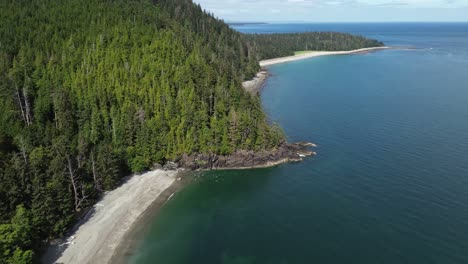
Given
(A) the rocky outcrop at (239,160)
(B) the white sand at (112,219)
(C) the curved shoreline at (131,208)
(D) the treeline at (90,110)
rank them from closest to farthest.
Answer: (B) the white sand at (112,219) < (C) the curved shoreline at (131,208) < (D) the treeline at (90,110) < (A) the rocky outcrop at (239,160)

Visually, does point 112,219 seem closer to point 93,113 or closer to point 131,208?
point 131,208

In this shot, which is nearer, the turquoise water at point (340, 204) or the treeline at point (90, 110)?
the turquoise water at point (340, 204)

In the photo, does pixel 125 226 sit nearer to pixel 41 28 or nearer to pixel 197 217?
pixel 197 217

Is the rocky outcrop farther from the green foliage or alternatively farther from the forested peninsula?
the green foliage

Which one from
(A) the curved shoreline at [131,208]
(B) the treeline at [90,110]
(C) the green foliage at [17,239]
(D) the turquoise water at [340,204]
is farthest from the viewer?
(B) the treeline at [90,110]

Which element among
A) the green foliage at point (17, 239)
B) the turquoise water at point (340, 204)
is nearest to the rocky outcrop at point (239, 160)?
the turquoise water at point (340, 204)

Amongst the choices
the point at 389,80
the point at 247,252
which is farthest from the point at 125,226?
the point at 389,80

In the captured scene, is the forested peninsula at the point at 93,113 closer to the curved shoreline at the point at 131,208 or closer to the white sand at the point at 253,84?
the curved shoreline at the point at 131,208
